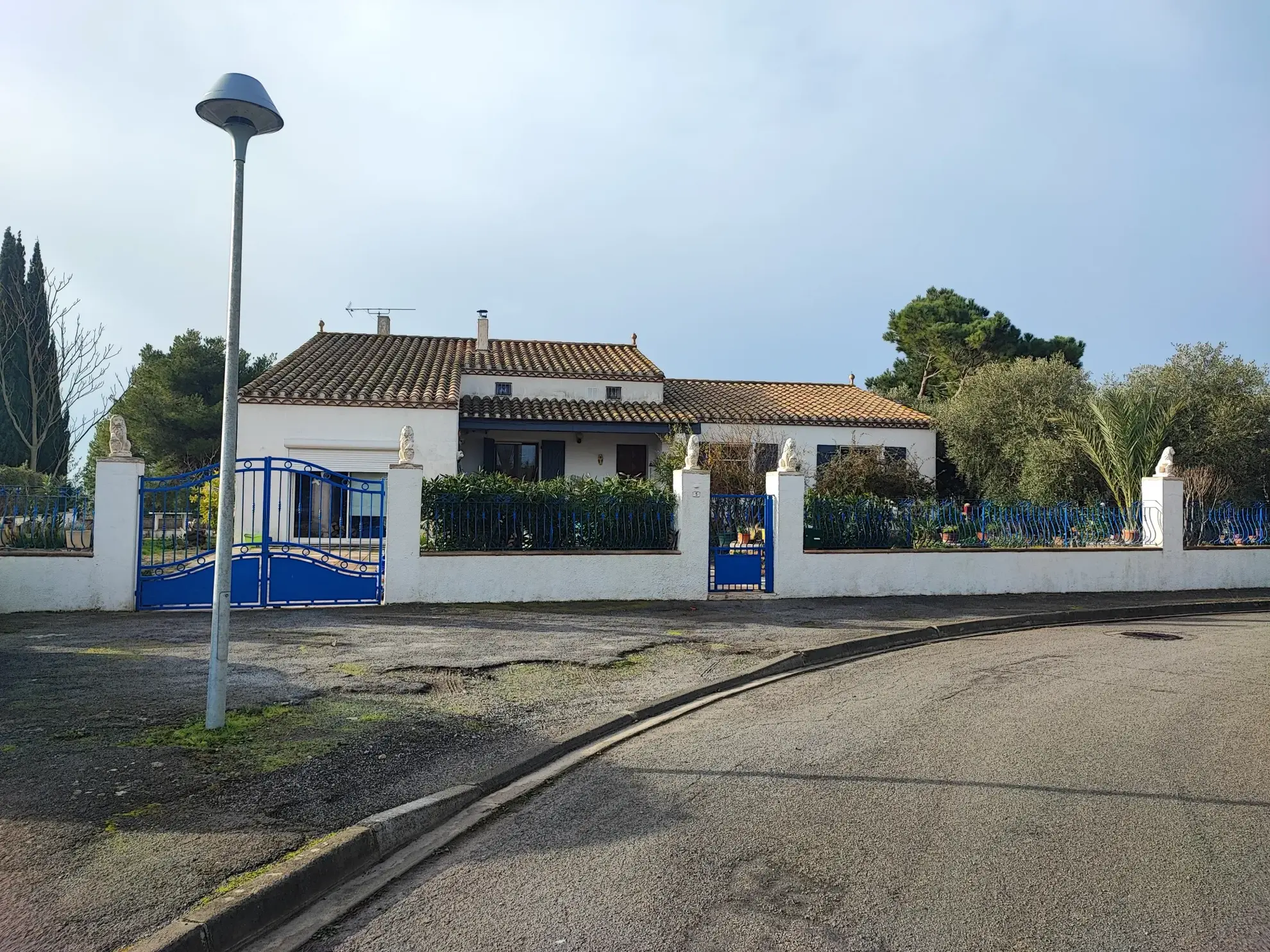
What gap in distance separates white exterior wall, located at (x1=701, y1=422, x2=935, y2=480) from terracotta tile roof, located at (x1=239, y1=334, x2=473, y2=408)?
8.56 m

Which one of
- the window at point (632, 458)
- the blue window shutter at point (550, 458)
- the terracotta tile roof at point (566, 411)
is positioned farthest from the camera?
the window at point (632, 458)

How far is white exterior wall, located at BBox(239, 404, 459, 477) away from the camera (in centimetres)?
2209

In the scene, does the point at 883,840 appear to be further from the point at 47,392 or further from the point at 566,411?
the point at 47,392

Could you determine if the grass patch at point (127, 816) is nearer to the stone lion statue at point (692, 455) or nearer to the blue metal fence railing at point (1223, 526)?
the stone lion statue at point (692, 455)

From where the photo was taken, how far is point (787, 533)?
14023 millimetres

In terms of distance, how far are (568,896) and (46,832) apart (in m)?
2.52

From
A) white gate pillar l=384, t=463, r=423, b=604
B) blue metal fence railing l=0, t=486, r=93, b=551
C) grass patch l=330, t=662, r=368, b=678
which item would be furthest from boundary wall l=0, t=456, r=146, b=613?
grass patch l=330, t=662, r=368, b=678

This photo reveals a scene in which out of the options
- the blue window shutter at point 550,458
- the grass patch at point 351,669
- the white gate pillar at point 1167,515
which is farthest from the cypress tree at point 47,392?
the white gate pillar at point 1167,515

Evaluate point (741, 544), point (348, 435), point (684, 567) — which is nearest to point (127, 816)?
point (684, 567)

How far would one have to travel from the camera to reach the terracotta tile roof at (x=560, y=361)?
27.4m

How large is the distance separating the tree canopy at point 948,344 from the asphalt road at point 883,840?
30.3m

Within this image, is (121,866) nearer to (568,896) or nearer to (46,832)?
(46,832)

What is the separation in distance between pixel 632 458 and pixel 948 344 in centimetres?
1791

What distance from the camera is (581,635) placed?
1049 cm
